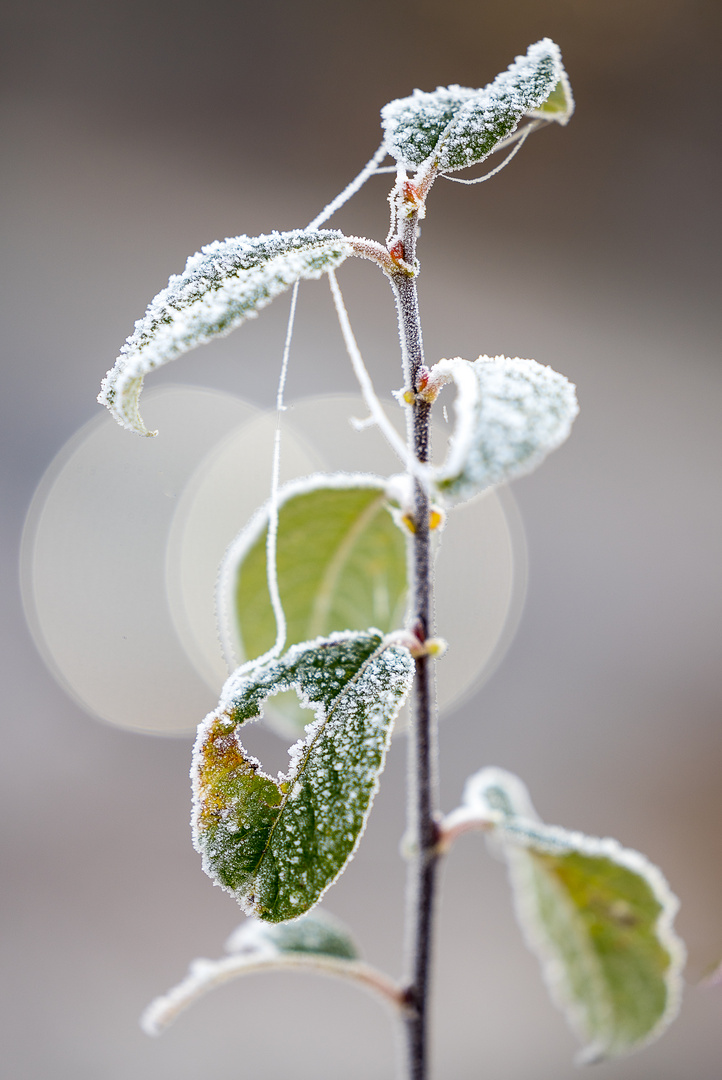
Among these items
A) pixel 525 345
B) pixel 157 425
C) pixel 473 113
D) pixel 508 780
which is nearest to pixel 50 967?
pixel 157 425

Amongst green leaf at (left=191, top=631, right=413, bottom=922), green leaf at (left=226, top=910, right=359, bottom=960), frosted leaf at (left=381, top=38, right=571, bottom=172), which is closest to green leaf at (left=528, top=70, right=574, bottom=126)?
frosted leaf at (left=381, top=38, right=571, bottom=172)

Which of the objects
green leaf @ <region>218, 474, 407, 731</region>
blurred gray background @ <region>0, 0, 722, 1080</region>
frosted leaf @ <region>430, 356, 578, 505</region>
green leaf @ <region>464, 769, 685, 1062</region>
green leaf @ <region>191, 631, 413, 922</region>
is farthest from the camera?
blurred gray background @ <region>0, 0, 722, 1080</region>

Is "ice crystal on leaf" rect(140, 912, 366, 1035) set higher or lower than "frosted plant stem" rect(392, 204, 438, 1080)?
lower

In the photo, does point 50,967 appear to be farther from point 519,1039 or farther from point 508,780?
point 508,780

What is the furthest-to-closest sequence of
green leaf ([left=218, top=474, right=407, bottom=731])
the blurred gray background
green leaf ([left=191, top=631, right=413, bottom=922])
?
the blurred gray background < green leaf ([left=218, top=474, right=407, bottom=731]) < green leaf ([left=191, top=631, right=413, bottom=922])

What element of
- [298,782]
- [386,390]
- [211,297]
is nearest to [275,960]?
[298,782]

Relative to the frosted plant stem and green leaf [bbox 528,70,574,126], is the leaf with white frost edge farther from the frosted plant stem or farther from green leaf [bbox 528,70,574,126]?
green leaf [bbox 528,70,574,126]

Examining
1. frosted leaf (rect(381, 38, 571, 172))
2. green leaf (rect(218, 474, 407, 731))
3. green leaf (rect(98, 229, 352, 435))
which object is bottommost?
green leaf (rect(218, 474, 407, 731))

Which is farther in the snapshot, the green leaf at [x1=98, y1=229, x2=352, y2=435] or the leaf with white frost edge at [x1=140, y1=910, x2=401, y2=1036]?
the leaf with white frost edge at [x1=140, y1=910, x2=401, y2=1036]
